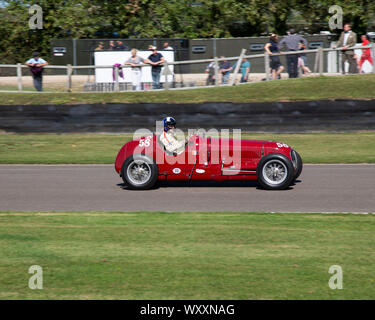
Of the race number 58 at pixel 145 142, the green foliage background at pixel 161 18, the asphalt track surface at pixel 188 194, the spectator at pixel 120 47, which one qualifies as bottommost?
the asphalt track surface at pixel 188 194

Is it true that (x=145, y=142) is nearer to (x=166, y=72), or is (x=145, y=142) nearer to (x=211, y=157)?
(x=211, y=157)

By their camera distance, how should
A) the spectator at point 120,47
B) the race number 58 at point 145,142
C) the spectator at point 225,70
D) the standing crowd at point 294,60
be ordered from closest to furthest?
the race number 58 at point 145,142, the standing crowd at point 294,60, the spectator at point 225,70, the spectator at point 120,47

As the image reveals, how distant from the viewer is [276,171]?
10828 mm

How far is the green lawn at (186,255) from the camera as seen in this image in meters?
5.66

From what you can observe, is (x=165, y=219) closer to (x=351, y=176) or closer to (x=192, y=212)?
(x=192, y=212)

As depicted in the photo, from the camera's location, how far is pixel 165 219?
28.2 ft

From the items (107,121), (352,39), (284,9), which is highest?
(284,9)

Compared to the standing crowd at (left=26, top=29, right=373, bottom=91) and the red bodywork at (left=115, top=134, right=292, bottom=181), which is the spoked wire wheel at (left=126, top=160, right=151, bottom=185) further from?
the standing crowd at (left=26, top=29, right=373, bottom=91)

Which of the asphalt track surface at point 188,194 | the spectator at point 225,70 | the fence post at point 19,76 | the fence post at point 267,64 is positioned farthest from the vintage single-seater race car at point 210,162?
the fence post at point 19,76

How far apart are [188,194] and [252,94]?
30.7ft

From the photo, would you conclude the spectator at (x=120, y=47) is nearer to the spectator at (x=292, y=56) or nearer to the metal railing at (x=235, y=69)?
the metal railing at (x=235, y=69)

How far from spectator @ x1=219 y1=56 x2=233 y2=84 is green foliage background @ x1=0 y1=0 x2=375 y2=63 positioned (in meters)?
12.0
